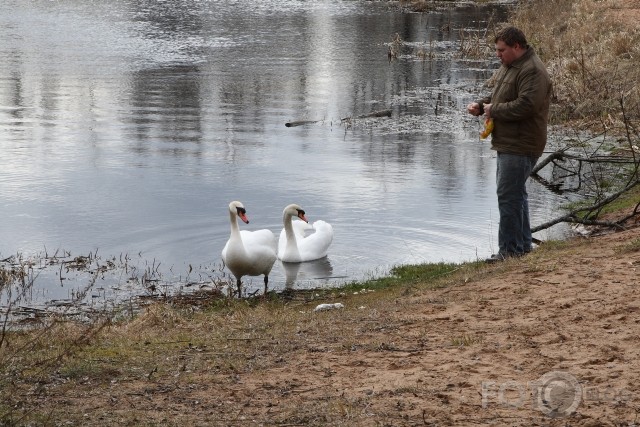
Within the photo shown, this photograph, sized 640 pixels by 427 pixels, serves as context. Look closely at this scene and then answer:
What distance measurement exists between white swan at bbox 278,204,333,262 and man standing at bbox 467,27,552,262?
315 cm

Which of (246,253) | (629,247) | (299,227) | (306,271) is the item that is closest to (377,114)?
(299,227)

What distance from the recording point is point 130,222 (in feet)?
48.8

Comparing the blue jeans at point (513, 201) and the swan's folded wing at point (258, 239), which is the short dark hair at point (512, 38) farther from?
the swan's folded wing at point (258, 239)

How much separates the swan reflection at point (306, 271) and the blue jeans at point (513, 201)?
2.79 metres

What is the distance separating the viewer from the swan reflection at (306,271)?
1313cm

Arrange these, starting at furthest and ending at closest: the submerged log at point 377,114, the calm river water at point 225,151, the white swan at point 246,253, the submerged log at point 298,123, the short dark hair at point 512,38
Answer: the submerged log at point 377,114 → the submerged log at point 298,123 → the calm river water at point 225,151 → the white swan at point 246,253 → the short dark hair at point 512,38

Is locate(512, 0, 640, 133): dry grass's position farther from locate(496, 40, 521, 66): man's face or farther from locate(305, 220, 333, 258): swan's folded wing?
locate(496, 40, 521, 66): man's face

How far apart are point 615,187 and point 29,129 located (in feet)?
38.9

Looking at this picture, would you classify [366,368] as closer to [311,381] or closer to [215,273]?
[311,381]

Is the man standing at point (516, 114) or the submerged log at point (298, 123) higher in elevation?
the man standing at point (516, 114)

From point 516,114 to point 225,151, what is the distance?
1016 centimetres

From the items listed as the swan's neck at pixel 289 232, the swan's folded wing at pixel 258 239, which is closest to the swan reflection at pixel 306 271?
the swan's neck at pixel 289 232

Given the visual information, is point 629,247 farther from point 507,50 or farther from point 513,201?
point 507,50

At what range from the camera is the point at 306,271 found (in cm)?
1355
